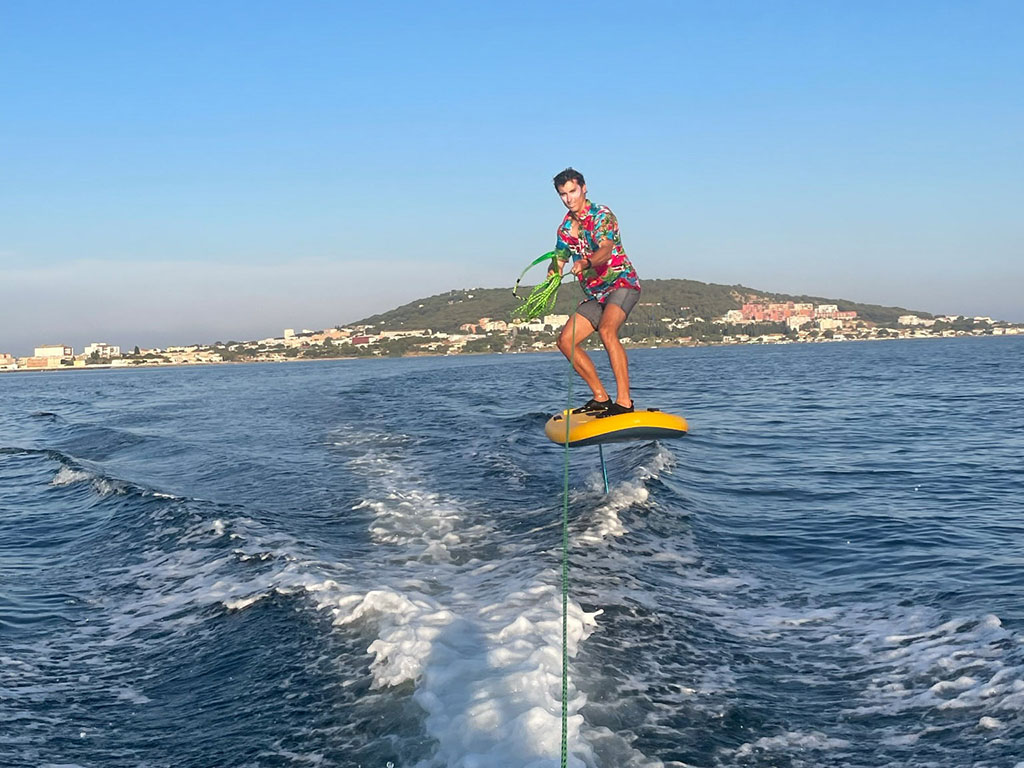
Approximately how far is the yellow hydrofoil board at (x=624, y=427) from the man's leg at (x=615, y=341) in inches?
16.8

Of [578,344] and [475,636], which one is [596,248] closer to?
[578,344]

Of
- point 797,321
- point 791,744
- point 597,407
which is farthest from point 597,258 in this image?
point 797,321

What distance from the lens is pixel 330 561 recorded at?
354 inches

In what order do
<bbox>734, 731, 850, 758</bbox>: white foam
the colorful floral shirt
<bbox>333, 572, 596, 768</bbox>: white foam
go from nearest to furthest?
<bbox>333, 572, 596, 768</bbox>: white foam, <bbox>734, 731, 850, 758</bbox>: white foam, the colorful floral shirt

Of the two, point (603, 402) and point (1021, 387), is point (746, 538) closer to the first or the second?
point (603, 402)

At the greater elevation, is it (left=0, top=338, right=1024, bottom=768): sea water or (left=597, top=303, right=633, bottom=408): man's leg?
(left=597, top=303, right=633, bottom=408): man's leg

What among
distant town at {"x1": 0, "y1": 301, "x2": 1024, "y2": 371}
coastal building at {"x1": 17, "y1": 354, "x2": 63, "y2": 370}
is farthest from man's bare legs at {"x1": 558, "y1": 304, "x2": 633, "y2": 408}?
coastal building at {"x1": 17, "y1": 354, "x2": 63, "y2": 370}

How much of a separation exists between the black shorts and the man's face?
1.11m

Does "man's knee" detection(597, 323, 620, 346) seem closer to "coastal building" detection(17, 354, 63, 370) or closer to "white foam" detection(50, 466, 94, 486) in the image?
"white foam" detection(50, 466, 94, 486)

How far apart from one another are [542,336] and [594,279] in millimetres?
146608

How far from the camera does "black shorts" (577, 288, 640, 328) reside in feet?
32.8

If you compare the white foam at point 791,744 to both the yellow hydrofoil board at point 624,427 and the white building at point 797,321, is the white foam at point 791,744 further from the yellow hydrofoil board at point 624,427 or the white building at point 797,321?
the white building at point 797,321

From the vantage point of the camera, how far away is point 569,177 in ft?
31.9

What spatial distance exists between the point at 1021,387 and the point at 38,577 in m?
37.8
